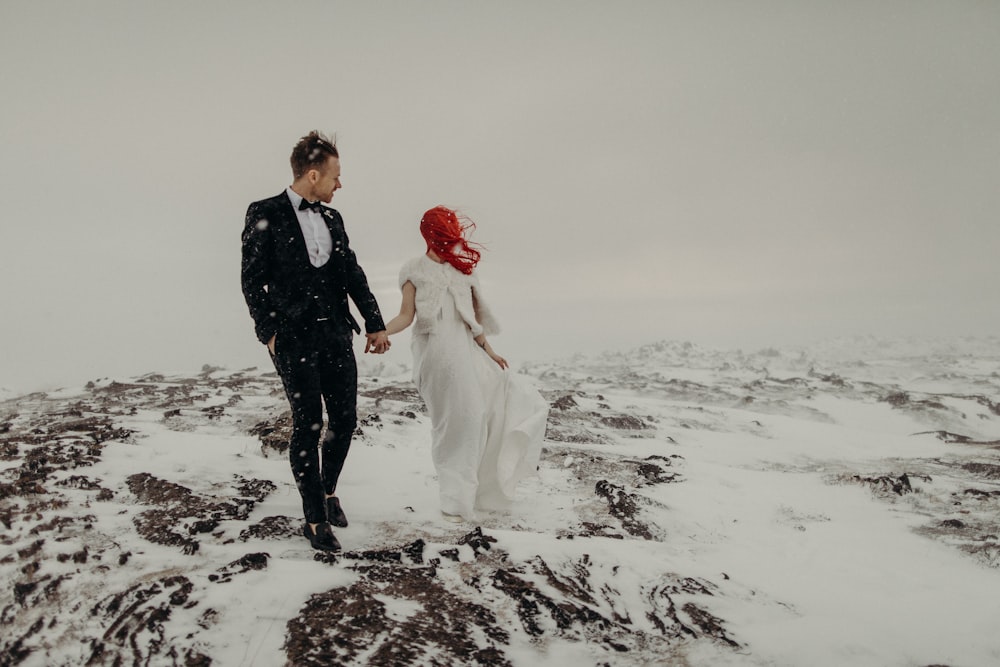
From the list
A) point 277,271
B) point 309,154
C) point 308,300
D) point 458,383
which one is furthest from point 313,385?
point 309,154

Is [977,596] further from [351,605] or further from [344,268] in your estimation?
[344,268]

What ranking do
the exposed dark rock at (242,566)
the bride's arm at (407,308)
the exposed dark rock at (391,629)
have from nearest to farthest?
the exposed dark rock at (391,629), the exposed dark rock at (242,566), the bride's arm at (407,308)

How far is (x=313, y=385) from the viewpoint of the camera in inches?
131

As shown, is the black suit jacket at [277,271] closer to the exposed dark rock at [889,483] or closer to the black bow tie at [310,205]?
the black bow tie at [310,205]

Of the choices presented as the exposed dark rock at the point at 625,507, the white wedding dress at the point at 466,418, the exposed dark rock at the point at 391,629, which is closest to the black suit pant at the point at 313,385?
the exposed dark rock at the point at 391,629

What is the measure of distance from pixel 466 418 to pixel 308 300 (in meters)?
1.59

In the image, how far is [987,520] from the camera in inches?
193

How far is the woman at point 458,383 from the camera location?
426 cm

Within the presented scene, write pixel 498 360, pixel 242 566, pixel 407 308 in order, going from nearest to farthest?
pixel 242 566
pixel 407 308
pixel 498 360

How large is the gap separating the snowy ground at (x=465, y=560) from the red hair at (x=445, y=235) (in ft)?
6.46

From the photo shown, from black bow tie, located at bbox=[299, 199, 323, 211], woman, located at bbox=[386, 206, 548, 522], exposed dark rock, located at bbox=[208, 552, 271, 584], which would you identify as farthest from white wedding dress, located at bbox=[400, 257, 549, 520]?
exposed dark rock, located at bbox=[208, 552, 271, 584]

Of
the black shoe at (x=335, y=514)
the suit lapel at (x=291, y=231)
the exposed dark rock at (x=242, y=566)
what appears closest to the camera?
the exposed dark rock at (x=242, y=566)

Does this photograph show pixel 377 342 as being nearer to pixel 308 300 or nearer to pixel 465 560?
pixel 308 300

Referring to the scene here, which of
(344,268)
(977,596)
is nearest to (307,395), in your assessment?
(344,268)
